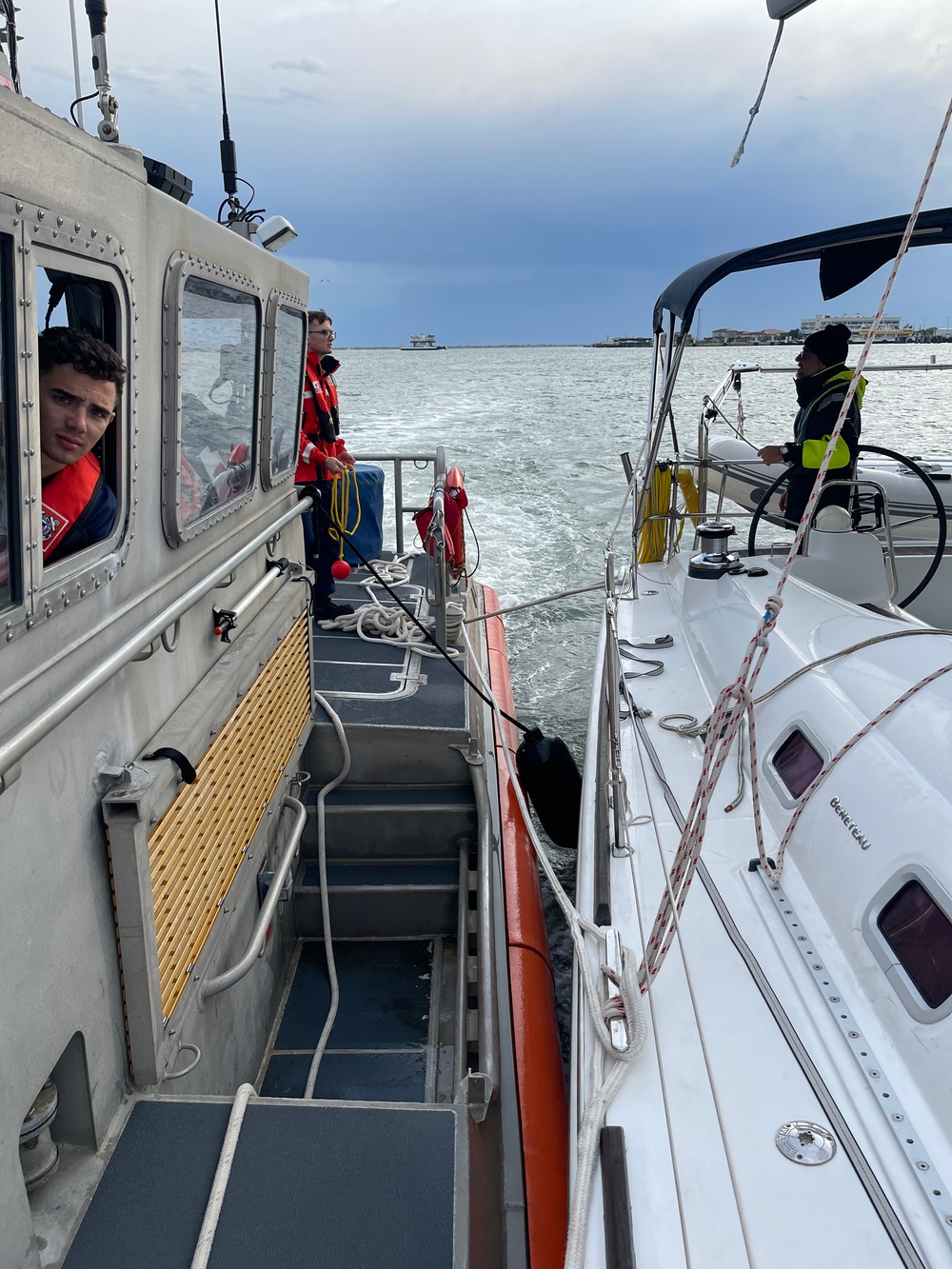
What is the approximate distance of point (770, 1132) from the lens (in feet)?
5.67

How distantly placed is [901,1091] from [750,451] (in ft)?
21.0

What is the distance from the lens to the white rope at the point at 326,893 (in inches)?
120

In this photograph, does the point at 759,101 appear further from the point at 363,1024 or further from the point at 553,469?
the point at 553,469

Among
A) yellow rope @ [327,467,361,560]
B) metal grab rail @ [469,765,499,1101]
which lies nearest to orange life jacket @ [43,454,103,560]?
metal grab rail @ [469,765,499,1101]

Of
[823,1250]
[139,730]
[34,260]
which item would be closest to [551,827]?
[139,730]

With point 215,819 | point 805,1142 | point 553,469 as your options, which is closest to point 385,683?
point 215,819

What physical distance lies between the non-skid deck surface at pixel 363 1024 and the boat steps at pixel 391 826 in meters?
0.37

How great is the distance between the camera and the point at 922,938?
1974 mm

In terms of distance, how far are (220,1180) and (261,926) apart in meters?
0.94

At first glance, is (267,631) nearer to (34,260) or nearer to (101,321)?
(101,321)

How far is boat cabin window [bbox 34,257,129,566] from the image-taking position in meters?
1.59

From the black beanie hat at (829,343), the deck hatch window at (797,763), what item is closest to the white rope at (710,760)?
the deck hatch window at (797,763)

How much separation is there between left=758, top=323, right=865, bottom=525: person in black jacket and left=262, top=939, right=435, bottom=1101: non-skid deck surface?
2.64m

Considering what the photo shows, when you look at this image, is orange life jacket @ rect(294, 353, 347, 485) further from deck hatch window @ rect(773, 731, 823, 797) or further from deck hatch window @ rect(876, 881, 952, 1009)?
deck hatch window @ rect(876, 881, 952, 1009)
